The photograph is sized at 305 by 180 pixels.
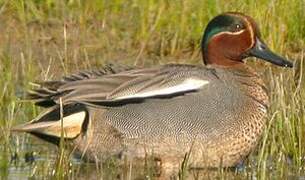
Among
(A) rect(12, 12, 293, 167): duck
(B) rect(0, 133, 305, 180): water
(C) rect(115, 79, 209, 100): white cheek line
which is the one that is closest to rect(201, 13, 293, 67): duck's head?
(A) rect(12, 12, 293, 167): duck

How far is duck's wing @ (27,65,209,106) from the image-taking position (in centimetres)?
773

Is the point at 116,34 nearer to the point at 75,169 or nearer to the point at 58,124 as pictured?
the point at 58,124

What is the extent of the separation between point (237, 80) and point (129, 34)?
119 inches

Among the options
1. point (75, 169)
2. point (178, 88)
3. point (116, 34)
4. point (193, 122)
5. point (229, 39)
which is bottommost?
point (75, 169)

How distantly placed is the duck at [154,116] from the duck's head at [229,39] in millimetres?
321

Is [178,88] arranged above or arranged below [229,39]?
below

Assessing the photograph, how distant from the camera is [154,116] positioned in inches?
306

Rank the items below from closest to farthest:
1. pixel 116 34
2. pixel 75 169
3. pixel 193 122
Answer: pixel 75 169, pixel 193 122, pixel 116 34

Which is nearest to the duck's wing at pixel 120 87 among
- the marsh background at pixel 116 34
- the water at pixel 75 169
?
the water at pixel 75 169

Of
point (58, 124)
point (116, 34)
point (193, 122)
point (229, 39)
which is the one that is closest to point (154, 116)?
point (193, 122)

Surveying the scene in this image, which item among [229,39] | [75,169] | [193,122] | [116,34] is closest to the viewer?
[75,169]

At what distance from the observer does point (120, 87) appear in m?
7.81

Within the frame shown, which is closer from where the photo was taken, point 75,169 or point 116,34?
point 75,169

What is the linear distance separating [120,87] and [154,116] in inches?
10.1
